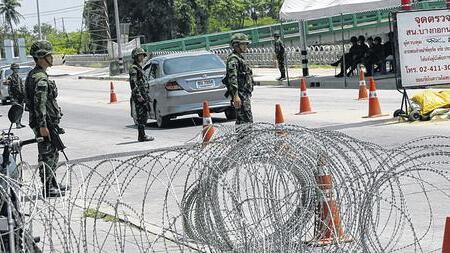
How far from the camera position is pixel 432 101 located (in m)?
17.2

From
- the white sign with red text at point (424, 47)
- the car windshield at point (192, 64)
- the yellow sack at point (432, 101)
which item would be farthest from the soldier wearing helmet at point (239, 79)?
the car windshield at point (192, 64)

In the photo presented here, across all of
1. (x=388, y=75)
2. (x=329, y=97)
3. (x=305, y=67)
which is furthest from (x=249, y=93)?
(x=305, y=67)

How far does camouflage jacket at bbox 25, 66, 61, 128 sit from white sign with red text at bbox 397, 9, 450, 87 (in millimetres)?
8358

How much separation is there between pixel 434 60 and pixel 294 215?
1187 cm

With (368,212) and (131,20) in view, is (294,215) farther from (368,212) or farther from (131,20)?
(131,20)

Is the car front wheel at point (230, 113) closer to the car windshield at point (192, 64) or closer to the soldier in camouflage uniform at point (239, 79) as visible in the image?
the car windshield at point (192, 64)

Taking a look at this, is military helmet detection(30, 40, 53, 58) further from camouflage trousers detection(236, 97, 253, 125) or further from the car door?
the car door

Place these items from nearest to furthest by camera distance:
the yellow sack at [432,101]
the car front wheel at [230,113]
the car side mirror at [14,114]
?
the car side mirror at [14,114], the yellow sack at [432,101], the car front wheel at [230,113]

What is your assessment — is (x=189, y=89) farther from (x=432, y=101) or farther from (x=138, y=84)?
(x=432, y=101)

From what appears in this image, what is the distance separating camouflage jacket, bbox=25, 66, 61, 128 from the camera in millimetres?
11219

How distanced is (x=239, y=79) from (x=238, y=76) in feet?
0.21

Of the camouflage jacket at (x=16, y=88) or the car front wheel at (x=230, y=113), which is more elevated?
the camouflage jacket at (x=16, y=88)

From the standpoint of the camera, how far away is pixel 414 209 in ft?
29.7

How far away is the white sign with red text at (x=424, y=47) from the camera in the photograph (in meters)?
17.8
